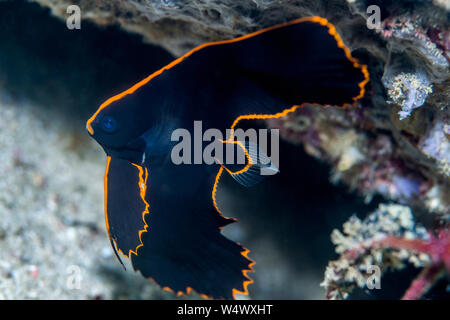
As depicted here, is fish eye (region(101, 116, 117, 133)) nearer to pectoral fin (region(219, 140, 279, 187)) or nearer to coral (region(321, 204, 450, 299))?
pectoral fin (region(219, 140, 279, 187))

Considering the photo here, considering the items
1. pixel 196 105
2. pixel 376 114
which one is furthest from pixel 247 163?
pixel 376 114

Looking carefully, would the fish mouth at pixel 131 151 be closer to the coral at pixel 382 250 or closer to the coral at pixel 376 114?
the coral at pixel 376 114

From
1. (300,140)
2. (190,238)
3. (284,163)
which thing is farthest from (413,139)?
(190,238)

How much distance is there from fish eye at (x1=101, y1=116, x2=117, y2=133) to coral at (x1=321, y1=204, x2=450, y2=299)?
152cm

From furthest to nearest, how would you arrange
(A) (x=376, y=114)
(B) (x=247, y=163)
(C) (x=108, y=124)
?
(A) (x=376, y=114) → (B) (x=247, y=163) → (C) (x=108, y=124)

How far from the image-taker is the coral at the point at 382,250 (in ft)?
6.33

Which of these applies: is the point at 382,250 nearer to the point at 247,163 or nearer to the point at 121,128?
the point at 247,163

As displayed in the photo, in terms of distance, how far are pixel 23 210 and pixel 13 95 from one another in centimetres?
112

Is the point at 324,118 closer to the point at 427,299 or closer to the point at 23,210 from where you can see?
the point at 427,299

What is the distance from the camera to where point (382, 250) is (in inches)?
80.6

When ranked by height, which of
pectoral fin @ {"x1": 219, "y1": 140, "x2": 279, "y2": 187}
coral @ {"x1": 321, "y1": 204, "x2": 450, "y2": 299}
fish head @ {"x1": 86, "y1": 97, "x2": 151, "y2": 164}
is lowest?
coral @ {"x1": 321, "y1": 204, "x2": 450, "y2": 299}

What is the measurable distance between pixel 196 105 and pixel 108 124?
0.40 meters

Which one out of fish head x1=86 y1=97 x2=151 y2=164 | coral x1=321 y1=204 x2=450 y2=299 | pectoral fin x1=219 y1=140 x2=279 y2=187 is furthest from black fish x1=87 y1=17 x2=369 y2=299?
coral x1=321 y1=204 x2=450 y2=299

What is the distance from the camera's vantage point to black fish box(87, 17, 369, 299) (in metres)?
1.44
